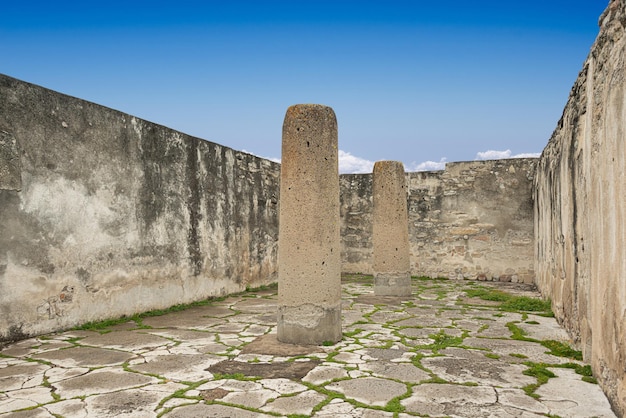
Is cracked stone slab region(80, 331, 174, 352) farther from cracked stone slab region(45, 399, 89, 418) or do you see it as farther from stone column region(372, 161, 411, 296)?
stone column region(372, 161, 411, 296)

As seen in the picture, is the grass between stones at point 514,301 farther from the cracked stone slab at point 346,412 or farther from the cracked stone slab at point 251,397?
the cracked stone slab at point 251,397

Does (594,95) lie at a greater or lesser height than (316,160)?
greater

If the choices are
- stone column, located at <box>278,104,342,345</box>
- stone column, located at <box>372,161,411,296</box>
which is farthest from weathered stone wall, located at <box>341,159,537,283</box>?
stone column, located at <box>278,104,342,345</box>

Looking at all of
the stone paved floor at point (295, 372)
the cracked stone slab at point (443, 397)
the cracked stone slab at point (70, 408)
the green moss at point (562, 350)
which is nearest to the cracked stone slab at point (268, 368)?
the stone paved floor at point (295, 372)

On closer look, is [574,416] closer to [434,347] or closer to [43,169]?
[434,347]

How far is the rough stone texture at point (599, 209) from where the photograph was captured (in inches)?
119

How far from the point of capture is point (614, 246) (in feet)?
→ 10.4

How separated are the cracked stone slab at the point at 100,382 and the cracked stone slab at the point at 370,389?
1555 mm

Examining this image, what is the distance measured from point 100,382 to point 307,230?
234 cm

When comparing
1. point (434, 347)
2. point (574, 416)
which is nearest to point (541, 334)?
point (434, 347)

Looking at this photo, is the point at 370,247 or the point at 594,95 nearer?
the point at 594,95

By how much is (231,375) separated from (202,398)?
1.78 ft

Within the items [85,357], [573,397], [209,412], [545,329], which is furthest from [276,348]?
[545,329]

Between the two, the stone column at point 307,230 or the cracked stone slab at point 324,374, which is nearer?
the cracked stone slab at point 324,374
